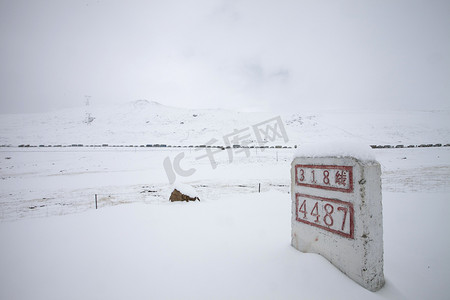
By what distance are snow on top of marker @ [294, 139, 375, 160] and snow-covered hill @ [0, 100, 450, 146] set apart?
34935mm

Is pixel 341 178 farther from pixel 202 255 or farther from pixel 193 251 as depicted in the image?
pixel 193 251

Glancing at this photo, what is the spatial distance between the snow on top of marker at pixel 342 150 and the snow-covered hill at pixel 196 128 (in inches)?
1375

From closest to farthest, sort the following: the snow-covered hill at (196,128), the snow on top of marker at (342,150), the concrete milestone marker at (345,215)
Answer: the concrete milestone marker at (345,215)
the snow on top of marker at (342,150)
the snow-covered hill at (196,128)

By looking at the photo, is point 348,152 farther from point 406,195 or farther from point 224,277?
point 406,195

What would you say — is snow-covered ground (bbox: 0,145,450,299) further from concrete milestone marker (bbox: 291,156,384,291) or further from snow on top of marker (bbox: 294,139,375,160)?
snow on top of marker (bbox: 294,139,375,160)

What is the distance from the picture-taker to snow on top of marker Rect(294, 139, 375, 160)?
225 cm

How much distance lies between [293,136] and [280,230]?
4093 cm

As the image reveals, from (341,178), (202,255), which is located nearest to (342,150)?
(341,178)

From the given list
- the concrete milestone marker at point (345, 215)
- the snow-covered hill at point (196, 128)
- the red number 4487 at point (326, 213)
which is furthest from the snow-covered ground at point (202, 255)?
the snow-covered hill at point (196, 128)

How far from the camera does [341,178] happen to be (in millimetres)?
2355

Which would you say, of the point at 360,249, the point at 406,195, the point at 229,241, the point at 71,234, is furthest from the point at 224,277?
the point at 406,195

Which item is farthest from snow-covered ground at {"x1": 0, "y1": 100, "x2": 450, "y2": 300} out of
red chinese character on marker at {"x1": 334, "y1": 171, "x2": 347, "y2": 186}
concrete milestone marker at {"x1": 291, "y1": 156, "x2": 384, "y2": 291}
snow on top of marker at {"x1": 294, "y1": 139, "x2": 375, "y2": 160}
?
snow on top of marker at {"x1": 294, "y1": 139, "x2": 375, "y2": 160}

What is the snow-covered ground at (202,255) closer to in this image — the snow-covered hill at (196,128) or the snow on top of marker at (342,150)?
the snow on top of marker at (342,150)

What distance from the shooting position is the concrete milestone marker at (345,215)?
215 cm
